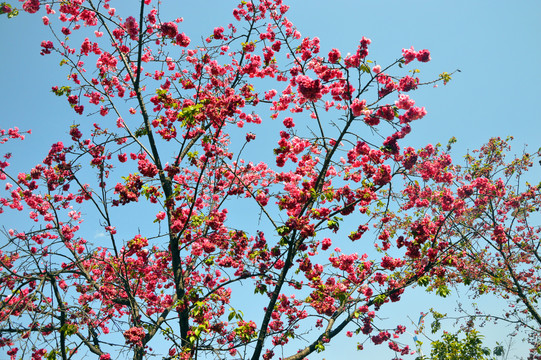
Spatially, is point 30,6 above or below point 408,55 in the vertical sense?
above

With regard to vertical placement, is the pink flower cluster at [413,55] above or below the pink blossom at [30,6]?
below

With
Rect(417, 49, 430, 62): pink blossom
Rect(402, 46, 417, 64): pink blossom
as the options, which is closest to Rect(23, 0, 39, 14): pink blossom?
Rect(402, 46, 417, 64): pink blossom

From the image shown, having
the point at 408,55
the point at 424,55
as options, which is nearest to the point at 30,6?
the point at 408,55

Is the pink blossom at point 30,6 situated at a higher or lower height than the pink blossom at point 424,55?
higher

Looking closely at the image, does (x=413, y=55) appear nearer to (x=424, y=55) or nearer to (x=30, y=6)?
(x=424, y=55)

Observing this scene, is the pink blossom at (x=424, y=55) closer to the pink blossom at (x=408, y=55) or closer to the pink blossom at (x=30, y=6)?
the pink blossom at (x=408, y=55)

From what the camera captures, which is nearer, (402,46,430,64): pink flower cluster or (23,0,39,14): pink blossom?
(402,46,430,64): pink flower cluster

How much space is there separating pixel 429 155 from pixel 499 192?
5877 millimetres

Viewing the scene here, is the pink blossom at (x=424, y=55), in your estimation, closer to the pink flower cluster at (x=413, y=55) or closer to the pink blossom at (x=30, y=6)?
the pink flower cluster at (x=413, y=55)

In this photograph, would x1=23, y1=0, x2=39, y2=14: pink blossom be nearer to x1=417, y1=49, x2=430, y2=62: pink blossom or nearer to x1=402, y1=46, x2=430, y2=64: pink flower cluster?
x1=402, y1=46, x2=430, y2=64: pink flower cluster

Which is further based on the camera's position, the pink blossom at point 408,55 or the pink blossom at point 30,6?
the pink blossom at point 30,6

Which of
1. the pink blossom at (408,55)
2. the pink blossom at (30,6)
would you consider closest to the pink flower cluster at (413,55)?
the pink blossom at (408,55)

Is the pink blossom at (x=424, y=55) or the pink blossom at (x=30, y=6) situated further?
the pink blossom at (x=30, y=6)

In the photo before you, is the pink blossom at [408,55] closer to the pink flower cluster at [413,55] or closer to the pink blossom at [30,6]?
the pink flower cluster at [413,55]
